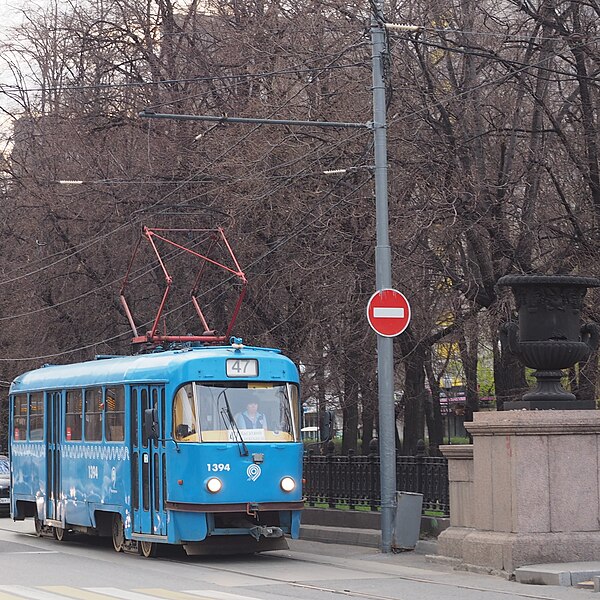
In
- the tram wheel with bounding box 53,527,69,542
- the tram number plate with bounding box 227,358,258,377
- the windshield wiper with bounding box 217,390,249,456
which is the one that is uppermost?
the tram number plate with bounding box 227,358,258,377

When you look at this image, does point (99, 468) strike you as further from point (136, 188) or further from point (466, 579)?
point (136, 188)

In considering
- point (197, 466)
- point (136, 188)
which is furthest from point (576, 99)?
point (136, 188)

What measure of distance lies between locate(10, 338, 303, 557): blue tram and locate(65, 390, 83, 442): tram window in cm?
71

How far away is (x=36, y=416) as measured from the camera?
24.5 m

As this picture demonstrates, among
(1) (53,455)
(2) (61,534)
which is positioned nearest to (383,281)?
(1) (53,455)

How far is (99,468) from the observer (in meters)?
20.8

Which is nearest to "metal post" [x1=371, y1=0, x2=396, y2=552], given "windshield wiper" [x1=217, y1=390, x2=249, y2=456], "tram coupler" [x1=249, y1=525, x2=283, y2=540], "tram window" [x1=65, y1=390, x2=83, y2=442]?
"tram coupler" [x1=249, y1=525, x2=283, y2=540]

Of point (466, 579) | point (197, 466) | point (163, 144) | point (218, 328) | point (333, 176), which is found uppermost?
point (163, 144)

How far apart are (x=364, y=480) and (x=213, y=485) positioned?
5.36 metres

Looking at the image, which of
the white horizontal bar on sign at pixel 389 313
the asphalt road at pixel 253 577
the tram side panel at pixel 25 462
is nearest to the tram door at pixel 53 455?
the tram side panel at pixel 25 462

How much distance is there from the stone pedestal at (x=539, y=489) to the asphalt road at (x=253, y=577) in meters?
0.55

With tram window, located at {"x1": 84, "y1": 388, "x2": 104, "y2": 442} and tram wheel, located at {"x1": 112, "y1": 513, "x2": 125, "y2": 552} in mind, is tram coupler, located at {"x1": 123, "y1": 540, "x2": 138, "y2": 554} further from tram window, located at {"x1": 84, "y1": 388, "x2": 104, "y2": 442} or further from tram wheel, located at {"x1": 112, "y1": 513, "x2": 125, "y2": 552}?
tram window, located at {"x1": 84, "y1": 388, "x2": 104, "y2": 442}

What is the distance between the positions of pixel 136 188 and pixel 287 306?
196 inches

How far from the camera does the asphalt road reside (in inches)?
565
